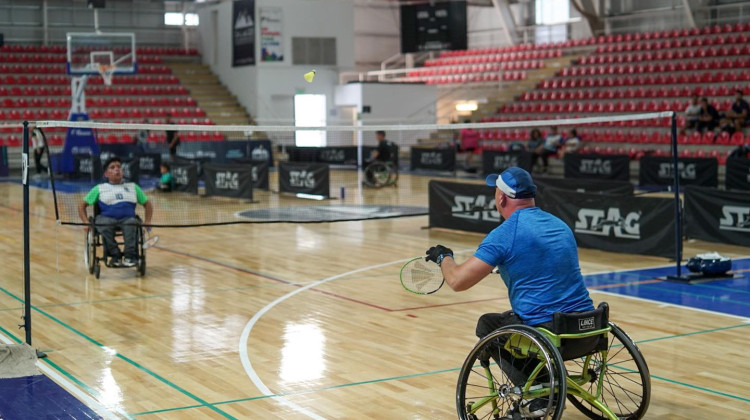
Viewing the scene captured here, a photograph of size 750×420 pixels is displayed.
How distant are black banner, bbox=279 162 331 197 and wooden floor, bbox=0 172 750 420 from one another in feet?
24.0

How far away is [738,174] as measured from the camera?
68.0 ft

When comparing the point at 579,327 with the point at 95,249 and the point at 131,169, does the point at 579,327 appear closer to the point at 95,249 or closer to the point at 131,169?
the point at 95,249

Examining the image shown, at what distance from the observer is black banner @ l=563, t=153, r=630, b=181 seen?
24.8 m

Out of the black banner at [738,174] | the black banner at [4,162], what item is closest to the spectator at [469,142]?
the black banner at [738,174]

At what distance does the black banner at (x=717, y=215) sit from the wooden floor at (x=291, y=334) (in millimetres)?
233

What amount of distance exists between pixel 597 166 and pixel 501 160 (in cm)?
342

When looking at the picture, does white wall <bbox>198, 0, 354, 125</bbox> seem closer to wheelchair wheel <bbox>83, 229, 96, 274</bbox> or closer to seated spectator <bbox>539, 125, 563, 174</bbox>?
seated spectator <bbox>539, 125, 563, 174</bbox>

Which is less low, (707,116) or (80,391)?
(707,116)

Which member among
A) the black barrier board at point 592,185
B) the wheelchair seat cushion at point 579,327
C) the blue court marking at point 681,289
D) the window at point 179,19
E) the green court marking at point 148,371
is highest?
the window at point 179,19

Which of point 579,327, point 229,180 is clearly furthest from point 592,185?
point 579,327

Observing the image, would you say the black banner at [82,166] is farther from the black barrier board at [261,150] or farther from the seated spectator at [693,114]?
the seated spectator at [693,114]

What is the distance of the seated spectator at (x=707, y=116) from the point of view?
2564 centimetres

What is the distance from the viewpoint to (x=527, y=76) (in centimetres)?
3659

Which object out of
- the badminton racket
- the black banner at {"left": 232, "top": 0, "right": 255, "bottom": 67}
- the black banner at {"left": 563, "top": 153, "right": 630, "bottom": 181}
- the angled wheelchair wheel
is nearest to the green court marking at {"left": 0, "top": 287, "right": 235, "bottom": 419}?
the badminton racket
